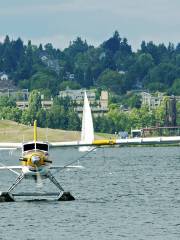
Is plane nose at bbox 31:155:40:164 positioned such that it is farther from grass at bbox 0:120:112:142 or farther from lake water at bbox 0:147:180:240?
grass at bbox 0:120:112:142

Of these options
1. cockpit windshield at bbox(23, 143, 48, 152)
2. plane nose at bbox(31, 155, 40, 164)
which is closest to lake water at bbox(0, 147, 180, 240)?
plane nose at bbox(31, 155, 40, 164)

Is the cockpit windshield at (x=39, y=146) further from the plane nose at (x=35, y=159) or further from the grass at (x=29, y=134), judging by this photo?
the grass at (x=29, y=134)

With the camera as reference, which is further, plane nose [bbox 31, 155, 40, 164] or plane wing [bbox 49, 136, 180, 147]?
plane wing [bbox 49, 136, 180, 147]

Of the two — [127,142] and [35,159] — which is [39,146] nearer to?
[35,159]

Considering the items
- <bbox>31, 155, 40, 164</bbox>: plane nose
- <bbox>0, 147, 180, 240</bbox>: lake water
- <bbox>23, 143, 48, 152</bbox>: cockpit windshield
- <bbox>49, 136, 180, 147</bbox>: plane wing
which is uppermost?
<bbox>49, 136, 180, 147</bbox>: plane wing

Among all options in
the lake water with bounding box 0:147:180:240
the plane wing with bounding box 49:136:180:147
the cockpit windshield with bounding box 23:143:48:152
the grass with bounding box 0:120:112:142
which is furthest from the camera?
the grass with bounding box 0:120:112:142

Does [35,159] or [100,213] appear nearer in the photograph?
[100,213]

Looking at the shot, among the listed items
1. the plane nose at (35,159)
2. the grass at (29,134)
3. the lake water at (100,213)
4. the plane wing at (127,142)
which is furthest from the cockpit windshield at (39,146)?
the grass at (29,134)

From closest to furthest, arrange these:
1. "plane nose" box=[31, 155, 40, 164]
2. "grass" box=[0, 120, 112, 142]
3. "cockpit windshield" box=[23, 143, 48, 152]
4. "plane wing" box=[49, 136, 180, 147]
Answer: "plane nose" box=[31, 155, 40, 164] < "cockpit windshield" box=[23, 143, 48, 152] < "plane wing" box=[49, 136, 180, 147] < "grass" box=[0, 120, 112, 142]

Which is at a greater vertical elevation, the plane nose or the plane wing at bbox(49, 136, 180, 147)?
the plane wing at bbox(49, 136, 180, 147)

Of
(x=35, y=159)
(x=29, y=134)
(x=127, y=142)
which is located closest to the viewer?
(x=35, y=159)

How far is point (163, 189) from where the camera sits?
246 ft

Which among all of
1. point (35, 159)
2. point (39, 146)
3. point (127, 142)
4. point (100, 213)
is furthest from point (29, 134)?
point (100, 213)

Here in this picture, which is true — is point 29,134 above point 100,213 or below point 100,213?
above
